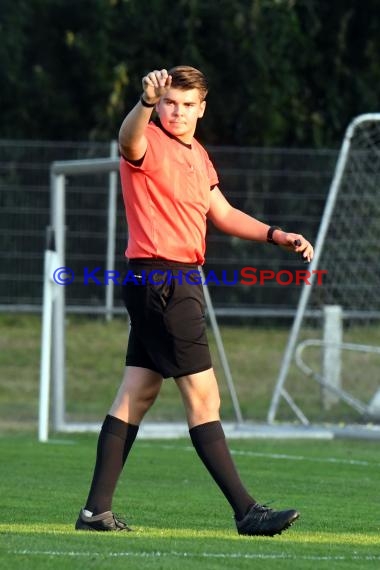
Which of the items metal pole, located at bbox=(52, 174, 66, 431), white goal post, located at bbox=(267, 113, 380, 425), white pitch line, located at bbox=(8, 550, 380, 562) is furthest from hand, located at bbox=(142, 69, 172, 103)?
white goal post, located at bbox=(267, 113, 380, 425)

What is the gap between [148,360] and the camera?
596cm

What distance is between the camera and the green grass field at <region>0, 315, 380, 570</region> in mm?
5262

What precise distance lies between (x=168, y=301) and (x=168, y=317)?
7 centimetres

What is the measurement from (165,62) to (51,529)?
15517 mm

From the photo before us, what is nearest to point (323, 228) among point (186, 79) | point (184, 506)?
point (184, 506)

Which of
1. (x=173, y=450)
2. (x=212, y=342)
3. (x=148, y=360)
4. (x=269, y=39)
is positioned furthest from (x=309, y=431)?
(x=269, y=39)

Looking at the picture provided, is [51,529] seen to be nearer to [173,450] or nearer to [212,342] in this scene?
[173,450]

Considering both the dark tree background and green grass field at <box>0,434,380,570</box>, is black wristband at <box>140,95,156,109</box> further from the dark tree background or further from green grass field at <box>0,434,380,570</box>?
the dark tree background

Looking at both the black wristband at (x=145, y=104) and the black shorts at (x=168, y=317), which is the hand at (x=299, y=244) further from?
the black wristband at (x=145, y=104)

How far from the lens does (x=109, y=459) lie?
5977mm

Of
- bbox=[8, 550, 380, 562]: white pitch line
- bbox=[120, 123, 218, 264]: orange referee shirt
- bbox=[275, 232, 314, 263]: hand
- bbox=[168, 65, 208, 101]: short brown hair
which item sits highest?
bbox=[168, 65, 208, 101]: short brown hair

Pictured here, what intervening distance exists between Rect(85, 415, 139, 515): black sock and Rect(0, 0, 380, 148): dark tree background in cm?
1418

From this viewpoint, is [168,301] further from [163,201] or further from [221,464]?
[221,464]

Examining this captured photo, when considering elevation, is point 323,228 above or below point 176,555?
below
